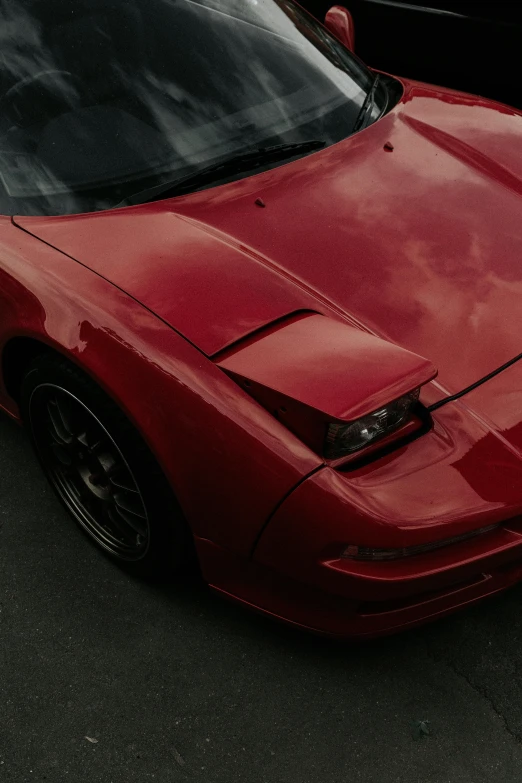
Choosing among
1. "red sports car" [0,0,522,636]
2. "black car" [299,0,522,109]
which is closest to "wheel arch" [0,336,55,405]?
"red sports car" [0,0,522,636]

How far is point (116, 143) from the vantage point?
2.54m

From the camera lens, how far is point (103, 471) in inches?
95.3

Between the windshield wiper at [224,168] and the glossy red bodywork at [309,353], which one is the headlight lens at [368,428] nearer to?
the glossy red bodywork at [309,353]

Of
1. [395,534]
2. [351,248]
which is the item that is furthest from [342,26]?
[395,534]

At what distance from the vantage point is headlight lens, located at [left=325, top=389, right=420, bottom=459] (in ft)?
6.11

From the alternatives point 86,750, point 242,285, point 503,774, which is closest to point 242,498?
point 242,285

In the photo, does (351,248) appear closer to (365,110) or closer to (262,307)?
(262,307)

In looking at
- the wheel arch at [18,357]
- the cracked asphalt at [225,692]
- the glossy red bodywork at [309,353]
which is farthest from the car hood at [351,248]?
the cracked asphalt at [225,692]

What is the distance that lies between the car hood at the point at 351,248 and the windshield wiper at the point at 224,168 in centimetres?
5

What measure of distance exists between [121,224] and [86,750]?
4.62ft

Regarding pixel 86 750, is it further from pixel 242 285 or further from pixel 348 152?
pixel 348 152

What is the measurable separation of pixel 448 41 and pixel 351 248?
327cm

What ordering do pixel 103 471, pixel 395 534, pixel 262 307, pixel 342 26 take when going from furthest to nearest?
pixel 342 26 → pixel 103 471 → pixel 262 307 → pixel 395 534

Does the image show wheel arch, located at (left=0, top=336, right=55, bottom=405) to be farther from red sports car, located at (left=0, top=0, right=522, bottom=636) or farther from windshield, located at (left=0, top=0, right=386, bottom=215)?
windshield, located at (left=0, top=0, right=386, bottom=215)
